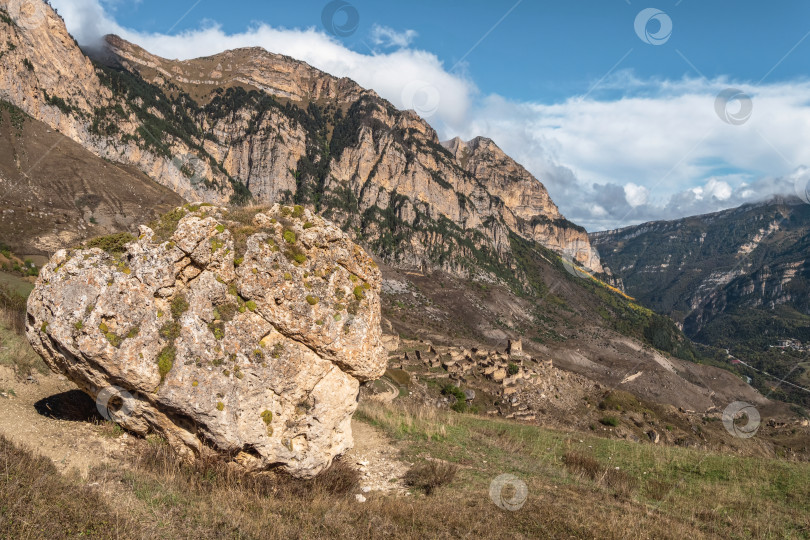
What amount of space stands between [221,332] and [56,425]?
139 inches

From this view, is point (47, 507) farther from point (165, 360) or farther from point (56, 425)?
point (56, 425)

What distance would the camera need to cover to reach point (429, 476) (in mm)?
8969

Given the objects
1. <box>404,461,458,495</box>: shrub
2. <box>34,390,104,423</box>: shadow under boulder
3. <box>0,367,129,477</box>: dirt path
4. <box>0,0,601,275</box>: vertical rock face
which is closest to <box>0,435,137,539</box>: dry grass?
<box>0,367,129,477</box>: dirt path

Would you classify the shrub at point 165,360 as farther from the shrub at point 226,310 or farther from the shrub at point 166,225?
the shrub at point 166,225

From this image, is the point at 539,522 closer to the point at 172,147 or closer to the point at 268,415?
the point at 268,415

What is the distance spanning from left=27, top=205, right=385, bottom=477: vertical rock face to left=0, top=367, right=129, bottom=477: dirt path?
0.59 metres

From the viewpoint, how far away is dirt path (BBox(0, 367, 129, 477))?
6941 mm

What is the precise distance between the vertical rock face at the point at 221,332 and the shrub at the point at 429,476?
1.66 metres

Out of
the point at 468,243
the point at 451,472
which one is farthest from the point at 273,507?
the point at 468,243

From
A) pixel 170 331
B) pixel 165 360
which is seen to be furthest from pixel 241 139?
pixel 165 360

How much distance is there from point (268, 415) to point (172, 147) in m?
144

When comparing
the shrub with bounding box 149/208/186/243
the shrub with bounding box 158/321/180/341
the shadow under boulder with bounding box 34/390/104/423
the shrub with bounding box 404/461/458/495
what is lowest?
the shadow under boulder with bounding box 34/390/104/423

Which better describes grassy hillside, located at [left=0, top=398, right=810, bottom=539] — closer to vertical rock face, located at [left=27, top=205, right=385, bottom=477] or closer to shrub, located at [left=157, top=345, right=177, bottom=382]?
vertical rock face, located at [left=27, top=205, right=385, bottom=477]

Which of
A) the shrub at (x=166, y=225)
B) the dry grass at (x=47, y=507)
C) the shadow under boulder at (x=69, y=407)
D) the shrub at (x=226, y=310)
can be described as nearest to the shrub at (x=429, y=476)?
the shrub at (x=226, y=310)
